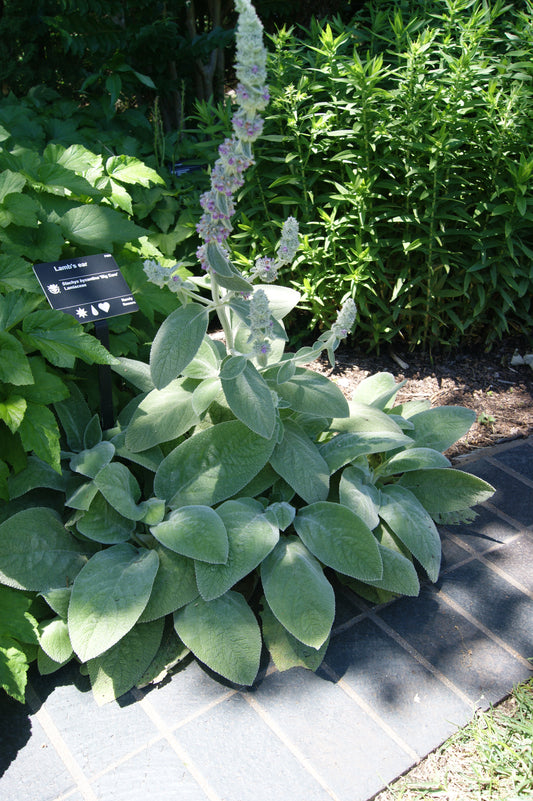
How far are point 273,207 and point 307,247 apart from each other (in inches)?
18.6

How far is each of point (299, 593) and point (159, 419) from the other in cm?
76

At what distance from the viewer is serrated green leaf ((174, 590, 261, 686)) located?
1.94 metres

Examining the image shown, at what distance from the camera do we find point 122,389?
2.88 metres

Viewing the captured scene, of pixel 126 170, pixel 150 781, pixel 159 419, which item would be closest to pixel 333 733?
pixel 150 781

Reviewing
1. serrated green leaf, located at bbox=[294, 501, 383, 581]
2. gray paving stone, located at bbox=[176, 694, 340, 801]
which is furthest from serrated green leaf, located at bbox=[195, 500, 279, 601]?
gray paving stone, located at bbox=[176, 694, 340, 801]

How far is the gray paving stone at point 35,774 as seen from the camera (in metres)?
1.72

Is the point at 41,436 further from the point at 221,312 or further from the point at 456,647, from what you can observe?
the point at 456,647

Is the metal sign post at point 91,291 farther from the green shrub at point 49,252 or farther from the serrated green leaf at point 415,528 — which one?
the serrated green leaf at point 415,528

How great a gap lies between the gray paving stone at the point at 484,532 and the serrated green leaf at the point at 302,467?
65 centimetres

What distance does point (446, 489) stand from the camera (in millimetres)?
2475

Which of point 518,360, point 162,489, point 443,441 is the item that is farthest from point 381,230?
point 162,489

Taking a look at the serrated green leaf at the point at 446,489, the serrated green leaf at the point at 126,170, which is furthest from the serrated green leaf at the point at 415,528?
the serrated green leaf at the point at 126,170

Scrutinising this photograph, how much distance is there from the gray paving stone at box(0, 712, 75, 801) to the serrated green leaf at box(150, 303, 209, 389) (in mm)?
1048

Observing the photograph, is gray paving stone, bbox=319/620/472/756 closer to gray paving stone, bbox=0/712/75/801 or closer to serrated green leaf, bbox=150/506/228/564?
serrated green leaf, bbox=150/506/228/564
